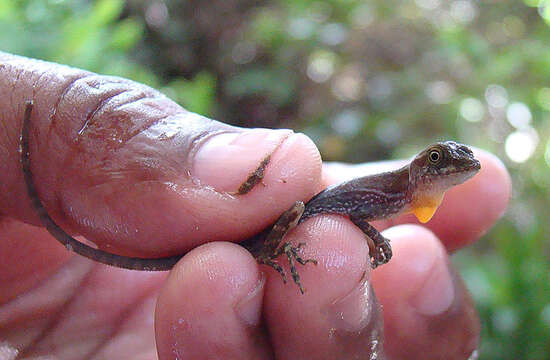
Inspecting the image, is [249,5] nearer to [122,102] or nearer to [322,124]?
[322,124]

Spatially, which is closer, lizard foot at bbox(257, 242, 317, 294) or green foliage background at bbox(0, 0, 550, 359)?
lizard foot at bbox(257, 242, 317, 294)

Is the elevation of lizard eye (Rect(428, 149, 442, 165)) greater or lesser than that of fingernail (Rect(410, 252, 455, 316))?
greater

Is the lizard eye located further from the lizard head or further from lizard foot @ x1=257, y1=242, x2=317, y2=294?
lizard foot @ x1=257, y1=242, x2=317, y2=294

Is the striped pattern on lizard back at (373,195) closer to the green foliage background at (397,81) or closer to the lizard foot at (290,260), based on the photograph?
the lizard foot at (290,260)

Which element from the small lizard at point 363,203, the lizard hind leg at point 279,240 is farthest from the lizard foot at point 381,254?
the lizard hind leg at point 279,240

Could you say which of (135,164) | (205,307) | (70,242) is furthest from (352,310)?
(70,242)

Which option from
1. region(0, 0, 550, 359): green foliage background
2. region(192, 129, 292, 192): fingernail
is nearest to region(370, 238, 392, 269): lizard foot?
region(192, 129, 292, 192): fingernail

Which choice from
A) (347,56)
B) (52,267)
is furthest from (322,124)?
(52,267)
